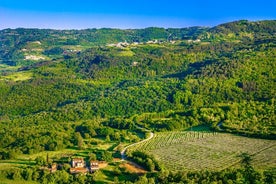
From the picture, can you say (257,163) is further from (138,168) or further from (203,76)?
(203,76)

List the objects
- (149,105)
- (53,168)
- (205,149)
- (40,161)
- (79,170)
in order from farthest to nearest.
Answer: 1. (149,105)
2. (205,149)
3. (40,161)
4. (53,168)
5. (79,170)

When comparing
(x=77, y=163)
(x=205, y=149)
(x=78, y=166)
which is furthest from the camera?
(x=205, y=149)

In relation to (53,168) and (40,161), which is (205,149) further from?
(40,161)

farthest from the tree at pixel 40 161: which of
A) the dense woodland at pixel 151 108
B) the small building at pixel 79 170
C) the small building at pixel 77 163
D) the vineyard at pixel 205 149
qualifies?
the vineyard at pixel 205 149

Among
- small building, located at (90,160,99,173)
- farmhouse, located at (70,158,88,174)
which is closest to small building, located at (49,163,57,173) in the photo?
farmhouse, located at (70,158,88,174)

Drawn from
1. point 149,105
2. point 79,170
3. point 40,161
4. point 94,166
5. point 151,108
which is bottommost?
point 40,161

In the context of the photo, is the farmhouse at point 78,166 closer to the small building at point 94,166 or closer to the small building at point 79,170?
the small building at point 79,170

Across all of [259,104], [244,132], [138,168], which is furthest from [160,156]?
[259,104]

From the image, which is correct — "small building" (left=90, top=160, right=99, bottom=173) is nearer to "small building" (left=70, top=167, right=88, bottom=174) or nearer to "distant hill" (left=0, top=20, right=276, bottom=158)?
"small building" (left=70, top=167, right=88, bottom=174)

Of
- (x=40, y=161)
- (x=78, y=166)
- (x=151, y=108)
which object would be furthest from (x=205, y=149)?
(x=151, y=108)
